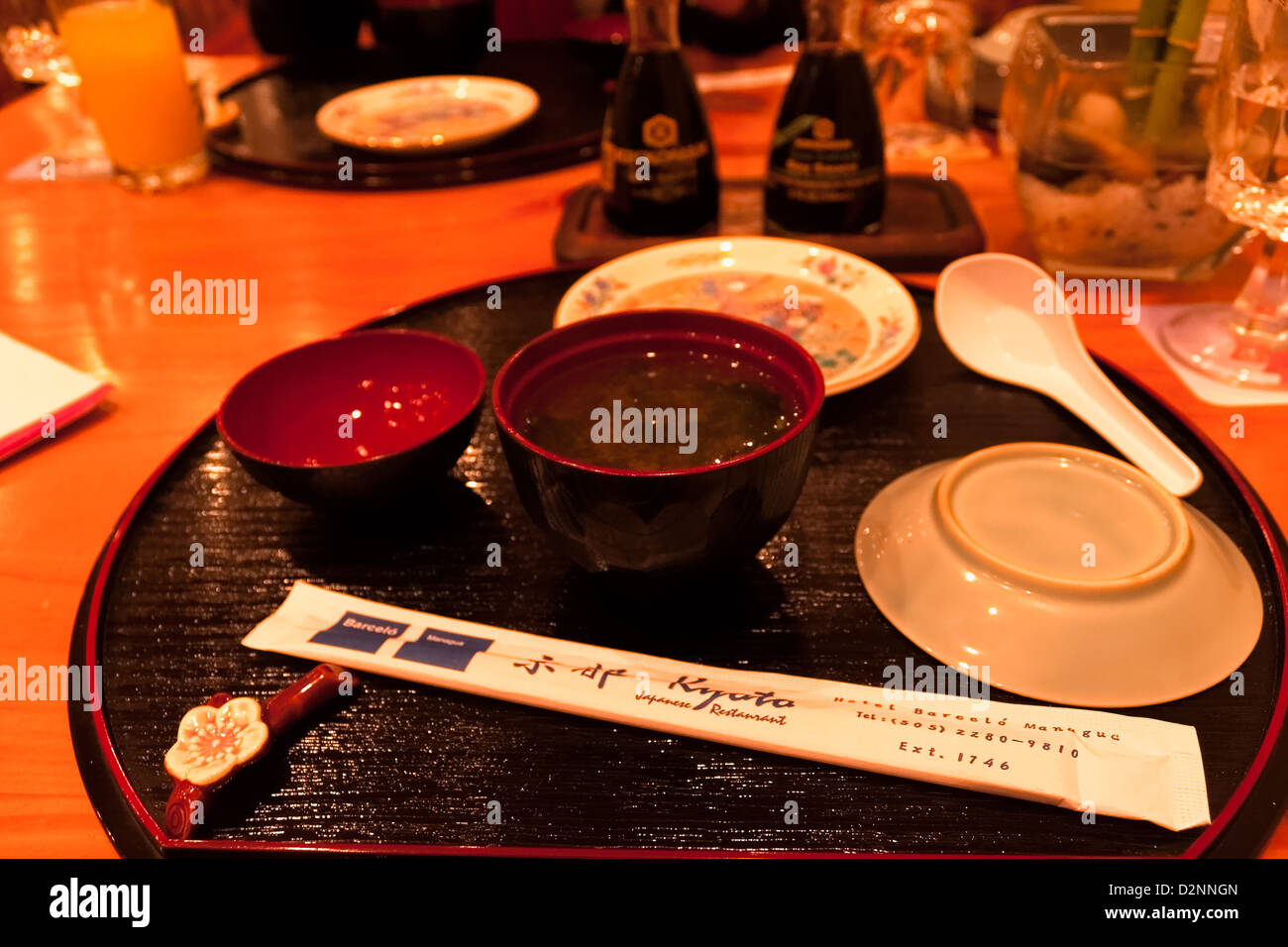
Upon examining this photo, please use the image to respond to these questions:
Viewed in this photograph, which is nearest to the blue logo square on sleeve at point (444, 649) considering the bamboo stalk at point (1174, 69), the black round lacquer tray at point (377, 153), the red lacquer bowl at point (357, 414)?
the red lacquer bowl at point (357, 414)

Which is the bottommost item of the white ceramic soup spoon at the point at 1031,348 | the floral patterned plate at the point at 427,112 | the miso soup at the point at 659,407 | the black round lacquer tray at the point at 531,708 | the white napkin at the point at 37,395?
the black round lacquer tray at the point at 531,708

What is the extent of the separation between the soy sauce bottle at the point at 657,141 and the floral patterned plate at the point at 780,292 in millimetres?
130

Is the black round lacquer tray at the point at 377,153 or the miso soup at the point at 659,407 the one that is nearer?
the miso soup at the point at 659,407

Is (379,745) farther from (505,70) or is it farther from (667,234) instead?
(505,70)

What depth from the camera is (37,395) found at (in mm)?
1078

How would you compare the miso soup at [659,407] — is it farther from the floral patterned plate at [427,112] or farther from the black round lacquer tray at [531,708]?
the floral patterned plate at [427,112]

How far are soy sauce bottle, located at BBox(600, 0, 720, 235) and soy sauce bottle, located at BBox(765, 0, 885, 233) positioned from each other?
11cm

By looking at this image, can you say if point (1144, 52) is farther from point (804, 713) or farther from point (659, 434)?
point (804, 713)

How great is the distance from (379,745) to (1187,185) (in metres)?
1.09

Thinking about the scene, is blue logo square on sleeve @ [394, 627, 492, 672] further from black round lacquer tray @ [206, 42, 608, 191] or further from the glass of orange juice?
the glass of orange juice

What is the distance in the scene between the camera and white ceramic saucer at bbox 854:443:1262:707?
0.66 metres

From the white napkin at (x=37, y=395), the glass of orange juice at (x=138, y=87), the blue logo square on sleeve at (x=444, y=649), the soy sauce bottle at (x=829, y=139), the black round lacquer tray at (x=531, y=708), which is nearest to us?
the black round lacquer tray at (x=531, y=708)

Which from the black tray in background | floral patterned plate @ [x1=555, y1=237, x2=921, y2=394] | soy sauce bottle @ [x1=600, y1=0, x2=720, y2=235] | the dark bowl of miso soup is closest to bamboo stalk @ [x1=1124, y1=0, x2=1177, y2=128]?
the black tray in background

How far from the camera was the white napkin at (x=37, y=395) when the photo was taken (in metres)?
1.03
